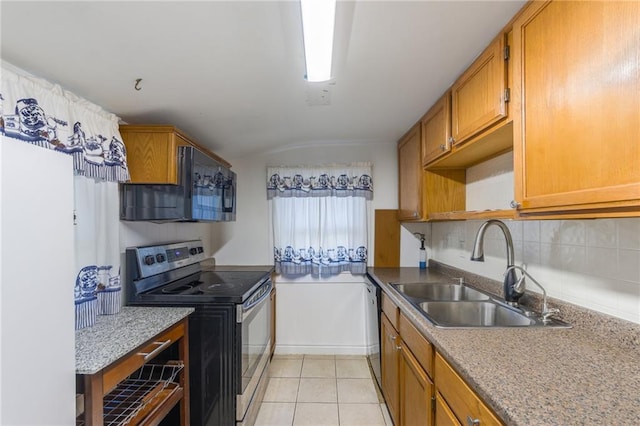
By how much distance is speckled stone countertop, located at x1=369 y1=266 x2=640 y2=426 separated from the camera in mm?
733

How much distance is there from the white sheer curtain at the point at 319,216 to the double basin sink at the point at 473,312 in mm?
976

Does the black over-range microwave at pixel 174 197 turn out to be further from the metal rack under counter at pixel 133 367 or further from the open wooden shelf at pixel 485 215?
the open wooden shelf at pixel 485 215

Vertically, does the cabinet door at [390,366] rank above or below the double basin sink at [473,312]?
below

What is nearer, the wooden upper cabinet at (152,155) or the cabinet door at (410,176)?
the wooden upper cabinet at (152,155)

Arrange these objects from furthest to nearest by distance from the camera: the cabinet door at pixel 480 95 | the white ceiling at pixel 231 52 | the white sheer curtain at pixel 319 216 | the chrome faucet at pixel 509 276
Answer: the white sheer curtain at pixel 319 216 → the chrome faucet at pixel 509 276 → the cabinet door at pixel 480 95 → the white ceiling at pixel 231 52

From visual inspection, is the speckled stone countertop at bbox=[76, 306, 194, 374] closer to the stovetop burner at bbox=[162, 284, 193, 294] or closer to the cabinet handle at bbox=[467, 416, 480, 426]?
the stovetop burner at bbox=[162, 284, 193, 294]

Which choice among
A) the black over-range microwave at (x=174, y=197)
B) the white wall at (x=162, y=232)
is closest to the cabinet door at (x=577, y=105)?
the black over-range microwave at (x=174, y=197)

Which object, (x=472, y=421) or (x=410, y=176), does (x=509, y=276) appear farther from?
(x=410, y=176)

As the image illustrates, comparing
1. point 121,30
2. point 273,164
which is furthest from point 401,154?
point 121,30

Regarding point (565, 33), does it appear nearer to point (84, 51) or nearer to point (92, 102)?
point (84, 51)

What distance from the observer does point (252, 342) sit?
6.98 ft

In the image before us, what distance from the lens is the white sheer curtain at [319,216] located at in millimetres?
3127

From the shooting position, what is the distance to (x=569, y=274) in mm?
1386

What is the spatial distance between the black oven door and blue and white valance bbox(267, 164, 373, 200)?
3.24 ft
